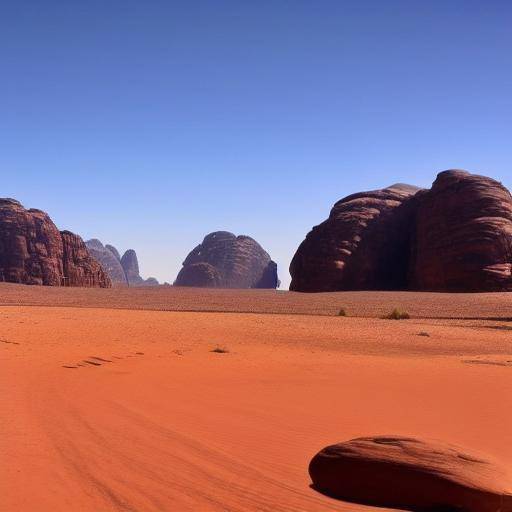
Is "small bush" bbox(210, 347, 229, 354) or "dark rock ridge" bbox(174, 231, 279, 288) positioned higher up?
"dark rock ridge" bbox(174, 231, 279, 288)

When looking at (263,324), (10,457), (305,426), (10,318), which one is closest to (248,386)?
(305,426)

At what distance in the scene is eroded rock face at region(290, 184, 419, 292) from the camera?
182 feet

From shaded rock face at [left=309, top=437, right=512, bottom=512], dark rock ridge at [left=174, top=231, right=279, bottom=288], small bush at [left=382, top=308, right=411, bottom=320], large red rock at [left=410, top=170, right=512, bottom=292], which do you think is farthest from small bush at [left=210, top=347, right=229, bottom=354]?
dark rock ridge at [left=174, top=231, right=279, bottom=288]

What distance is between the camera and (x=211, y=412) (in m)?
7.79

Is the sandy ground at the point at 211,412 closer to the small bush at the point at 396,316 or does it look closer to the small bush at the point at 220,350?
the small bush at the point at 220,350

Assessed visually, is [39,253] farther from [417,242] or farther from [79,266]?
[417,242]

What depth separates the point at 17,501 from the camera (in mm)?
4281

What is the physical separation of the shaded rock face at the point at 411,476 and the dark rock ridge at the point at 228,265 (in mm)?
124367

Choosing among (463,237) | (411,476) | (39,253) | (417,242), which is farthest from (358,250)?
(39,253)

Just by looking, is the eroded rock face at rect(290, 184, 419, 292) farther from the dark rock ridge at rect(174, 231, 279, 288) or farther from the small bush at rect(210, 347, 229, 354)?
the dark rock ridge at rect(174, 231, 279, 288)

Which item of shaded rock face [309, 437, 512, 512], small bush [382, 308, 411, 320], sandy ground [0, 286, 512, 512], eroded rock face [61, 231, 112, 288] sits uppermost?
eroded rock face [61, 231, 112, 288]

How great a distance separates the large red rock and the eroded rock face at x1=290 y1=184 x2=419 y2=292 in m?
2.45

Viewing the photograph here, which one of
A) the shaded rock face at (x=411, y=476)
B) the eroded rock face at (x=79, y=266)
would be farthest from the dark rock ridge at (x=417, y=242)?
the eroded rock face at (x=79, y=266)

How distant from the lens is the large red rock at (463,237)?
47.3 m
